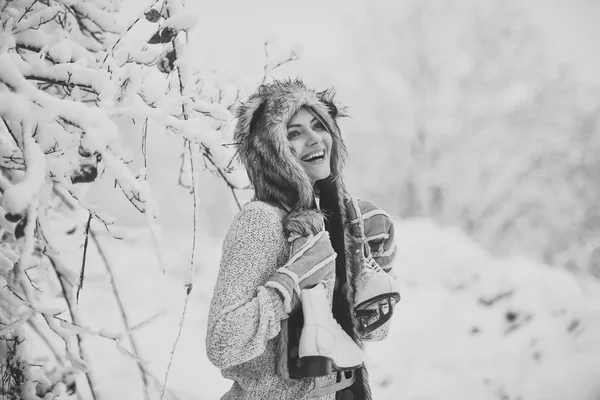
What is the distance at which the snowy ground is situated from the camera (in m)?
2.80

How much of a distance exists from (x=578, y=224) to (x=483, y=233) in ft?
5.12

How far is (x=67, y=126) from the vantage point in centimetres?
119

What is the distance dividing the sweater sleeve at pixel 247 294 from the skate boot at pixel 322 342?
7 centimetres

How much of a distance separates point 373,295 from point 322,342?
23 centimetres

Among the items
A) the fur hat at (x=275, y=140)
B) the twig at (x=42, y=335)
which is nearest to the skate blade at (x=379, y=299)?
the fur hat at (x=275, y=140)

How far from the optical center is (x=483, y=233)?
841 cm

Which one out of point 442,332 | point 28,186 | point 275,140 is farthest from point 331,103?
point 442,332

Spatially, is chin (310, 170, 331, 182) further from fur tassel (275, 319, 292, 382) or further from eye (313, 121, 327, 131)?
fur tassel (275, 319, 292, 382)

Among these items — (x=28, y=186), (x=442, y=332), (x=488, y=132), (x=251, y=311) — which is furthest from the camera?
(x=488, y=132)

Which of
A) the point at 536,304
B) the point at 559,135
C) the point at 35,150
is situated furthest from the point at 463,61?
the point at 35,150

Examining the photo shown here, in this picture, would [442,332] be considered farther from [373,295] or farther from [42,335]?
[42,335]

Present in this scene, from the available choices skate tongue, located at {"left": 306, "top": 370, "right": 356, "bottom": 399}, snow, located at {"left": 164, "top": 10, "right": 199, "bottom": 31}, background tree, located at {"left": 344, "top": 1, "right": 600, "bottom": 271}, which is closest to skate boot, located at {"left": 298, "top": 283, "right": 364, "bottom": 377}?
skate tongue, located at {"left": 306, "top": 370, "right": 356, "bottom": 399}

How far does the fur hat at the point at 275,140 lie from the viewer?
130 centimetres

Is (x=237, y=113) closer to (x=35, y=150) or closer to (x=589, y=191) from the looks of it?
(x=35, y=150)
